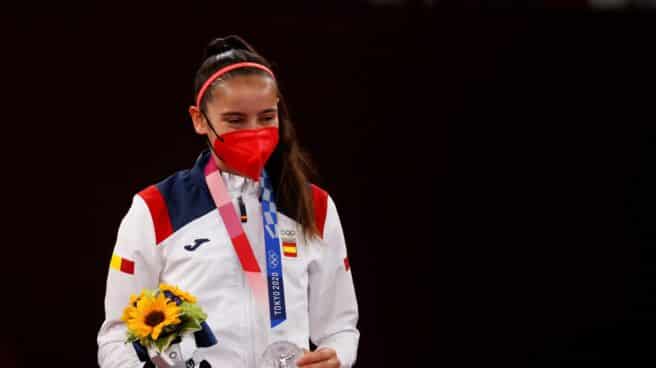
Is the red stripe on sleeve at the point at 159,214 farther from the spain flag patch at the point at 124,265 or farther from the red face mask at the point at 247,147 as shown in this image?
the red face mask at the point at 247,147

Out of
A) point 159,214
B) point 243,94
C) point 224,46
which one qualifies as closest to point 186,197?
point 159,214

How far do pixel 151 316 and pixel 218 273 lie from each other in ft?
1.01

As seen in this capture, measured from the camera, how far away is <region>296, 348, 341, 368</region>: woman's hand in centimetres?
215

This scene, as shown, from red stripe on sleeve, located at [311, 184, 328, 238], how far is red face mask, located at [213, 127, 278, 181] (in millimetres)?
202

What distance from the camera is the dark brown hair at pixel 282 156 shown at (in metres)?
2.37

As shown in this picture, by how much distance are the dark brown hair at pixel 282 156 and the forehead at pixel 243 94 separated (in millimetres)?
20

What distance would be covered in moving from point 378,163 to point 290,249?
1765 mm

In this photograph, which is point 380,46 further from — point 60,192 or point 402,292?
point 60,192

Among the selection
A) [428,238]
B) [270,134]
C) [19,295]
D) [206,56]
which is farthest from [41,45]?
[428,238]

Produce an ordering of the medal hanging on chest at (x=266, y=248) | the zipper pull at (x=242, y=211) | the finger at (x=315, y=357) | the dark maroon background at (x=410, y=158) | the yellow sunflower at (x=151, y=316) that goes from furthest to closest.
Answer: the dark maroon background at (x=410, y=158) → the zipper pull at (x=242, y=211) → the medal hanging on chest at (x=266, y=248) → the finger at (x=315, y=357) → the yellow sunflower at (x=151, y=316)

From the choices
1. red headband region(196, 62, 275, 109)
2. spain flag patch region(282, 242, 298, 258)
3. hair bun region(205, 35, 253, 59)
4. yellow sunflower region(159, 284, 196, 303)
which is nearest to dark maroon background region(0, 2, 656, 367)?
hair bun region(205, 35, 253, 59)

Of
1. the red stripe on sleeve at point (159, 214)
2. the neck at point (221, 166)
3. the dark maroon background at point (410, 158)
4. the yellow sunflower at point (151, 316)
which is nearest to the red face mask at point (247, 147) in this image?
the neck at point (221, 166)

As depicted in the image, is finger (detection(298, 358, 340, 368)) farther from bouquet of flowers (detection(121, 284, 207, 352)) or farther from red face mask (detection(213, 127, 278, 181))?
red face mask (detection(213, 127, 278, 181))

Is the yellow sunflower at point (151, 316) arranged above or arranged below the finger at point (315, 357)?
above
